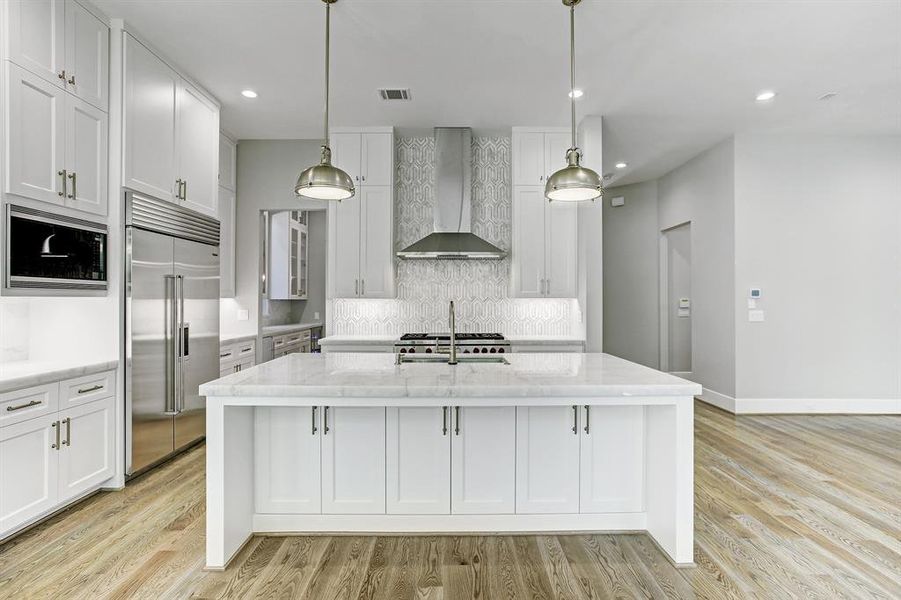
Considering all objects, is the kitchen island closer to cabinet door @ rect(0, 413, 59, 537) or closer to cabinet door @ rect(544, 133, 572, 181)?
cabinet door @ rect(0, 413, 59, 537)

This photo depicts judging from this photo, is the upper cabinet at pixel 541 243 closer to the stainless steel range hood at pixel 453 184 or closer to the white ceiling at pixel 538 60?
the stainless steel range hood at pixel 453 184

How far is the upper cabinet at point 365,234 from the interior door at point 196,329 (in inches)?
43.9

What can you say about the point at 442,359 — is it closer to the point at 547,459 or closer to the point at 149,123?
the point at 547,459

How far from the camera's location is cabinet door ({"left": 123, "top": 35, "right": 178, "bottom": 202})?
3.14 metres

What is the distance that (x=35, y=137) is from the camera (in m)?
2.54

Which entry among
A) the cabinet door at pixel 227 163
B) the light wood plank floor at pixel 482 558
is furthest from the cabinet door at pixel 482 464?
the cabinet door at pixel 227 163

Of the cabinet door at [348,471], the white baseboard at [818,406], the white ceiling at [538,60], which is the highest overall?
the white ceiling at [538,60]

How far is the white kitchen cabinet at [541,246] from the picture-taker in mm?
4766

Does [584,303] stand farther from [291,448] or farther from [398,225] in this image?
[291,448]

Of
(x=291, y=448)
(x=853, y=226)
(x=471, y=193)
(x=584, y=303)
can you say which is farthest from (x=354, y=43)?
(x=853, y=226)

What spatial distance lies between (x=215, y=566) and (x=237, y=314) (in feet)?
11.0

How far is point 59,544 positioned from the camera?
2.40 m

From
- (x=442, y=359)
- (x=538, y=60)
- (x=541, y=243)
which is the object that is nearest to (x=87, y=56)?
(x=442, y=359)

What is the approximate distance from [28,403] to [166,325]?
1.05 meters
